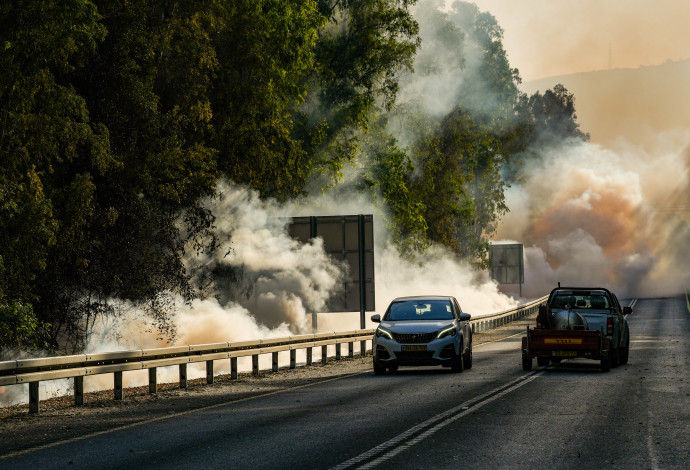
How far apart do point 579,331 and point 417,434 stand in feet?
36.7

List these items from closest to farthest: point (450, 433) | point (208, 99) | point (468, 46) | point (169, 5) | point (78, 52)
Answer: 1. point (450, 433)
2. point (78, 52)
3. point (169, 5)
4. point (208, 99)
5. point (468, 46)

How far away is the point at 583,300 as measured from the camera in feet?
80.3

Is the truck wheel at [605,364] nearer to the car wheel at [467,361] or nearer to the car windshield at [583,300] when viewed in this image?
the car windshield at [583,300]

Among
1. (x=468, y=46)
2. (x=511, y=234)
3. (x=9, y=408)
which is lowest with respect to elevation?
(x=9, y=408)

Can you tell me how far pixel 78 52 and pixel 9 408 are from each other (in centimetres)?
957

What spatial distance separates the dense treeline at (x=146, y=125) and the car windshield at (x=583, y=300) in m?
9.55

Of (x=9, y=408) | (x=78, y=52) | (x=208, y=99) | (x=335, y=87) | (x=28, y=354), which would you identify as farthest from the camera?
(x=335, y=87)

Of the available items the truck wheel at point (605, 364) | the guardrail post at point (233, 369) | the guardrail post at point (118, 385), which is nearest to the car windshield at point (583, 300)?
the truck wheel at point (605, 364)

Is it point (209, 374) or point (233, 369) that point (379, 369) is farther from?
point (209, 374)

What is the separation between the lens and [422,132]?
56969 mm

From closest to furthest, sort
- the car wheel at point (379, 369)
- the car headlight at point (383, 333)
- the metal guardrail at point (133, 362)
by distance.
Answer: the metal guardrail at point (133, 362) < the car headlight at point (383, 333) < the car wheel at point (379, 369)

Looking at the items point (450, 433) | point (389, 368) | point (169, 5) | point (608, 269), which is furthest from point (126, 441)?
point (608, 269)

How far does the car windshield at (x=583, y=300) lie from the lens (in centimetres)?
2431

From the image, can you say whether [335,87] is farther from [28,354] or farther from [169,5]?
[28,354]
